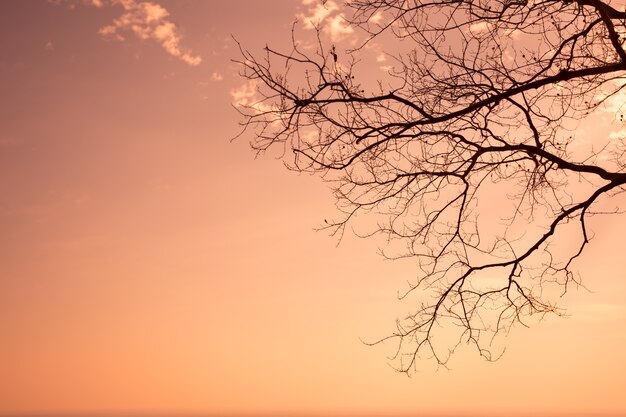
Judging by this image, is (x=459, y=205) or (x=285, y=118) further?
(x=459, y=205)

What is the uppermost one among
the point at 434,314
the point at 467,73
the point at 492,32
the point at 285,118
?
the point at 492,32

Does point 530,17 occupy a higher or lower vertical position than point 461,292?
higher

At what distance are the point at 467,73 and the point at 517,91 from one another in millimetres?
564

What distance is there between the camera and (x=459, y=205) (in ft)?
27.6

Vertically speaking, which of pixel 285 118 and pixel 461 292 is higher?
pixel 285 118

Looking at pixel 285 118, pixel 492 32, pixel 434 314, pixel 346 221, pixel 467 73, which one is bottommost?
pixel 434 314

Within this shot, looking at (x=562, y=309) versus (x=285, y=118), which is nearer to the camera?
(x=285, y=118)

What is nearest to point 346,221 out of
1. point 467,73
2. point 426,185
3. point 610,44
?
Answer: point 426,185

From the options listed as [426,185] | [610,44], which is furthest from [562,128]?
[426,185]

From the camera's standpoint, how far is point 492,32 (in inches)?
320

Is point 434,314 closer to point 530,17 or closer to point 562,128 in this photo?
point 562,128

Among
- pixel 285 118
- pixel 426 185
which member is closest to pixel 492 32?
pixel 426 185

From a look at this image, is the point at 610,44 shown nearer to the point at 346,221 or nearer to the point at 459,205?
the point at 459,205

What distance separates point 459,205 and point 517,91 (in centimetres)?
143
